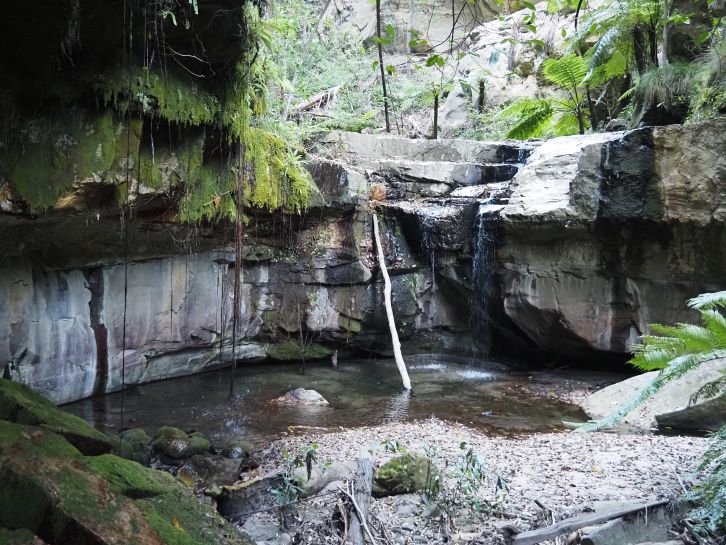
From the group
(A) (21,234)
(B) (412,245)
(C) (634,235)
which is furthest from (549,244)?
(A) (21,234)

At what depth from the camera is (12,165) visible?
4828mm

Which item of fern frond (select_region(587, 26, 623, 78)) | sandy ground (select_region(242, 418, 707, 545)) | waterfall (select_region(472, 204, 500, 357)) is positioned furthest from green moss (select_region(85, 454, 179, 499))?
fern frond (select_region(587, 26, 623, 78))

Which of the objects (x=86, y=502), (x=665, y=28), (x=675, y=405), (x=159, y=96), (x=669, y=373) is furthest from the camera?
(x=665, y=28)

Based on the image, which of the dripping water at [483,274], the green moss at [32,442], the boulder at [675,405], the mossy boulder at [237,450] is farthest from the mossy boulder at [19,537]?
the dripping water at [483,274]

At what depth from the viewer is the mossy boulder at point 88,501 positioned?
7.50 feet

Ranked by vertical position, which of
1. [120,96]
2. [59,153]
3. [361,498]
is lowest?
[361,498]

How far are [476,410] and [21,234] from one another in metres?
5.45

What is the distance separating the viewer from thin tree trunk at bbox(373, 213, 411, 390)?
8.16 m

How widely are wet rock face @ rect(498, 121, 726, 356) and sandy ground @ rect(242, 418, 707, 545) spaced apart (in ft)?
9.83

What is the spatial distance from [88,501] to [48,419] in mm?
1335

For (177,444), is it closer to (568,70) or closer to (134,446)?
(134,446)

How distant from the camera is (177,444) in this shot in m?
5.07

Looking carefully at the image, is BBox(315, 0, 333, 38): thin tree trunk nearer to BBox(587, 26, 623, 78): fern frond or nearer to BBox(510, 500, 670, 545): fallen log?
BBox(587, 26, 623, 78): fern frond

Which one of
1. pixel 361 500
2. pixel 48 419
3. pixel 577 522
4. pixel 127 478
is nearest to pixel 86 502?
pixel 127 478
